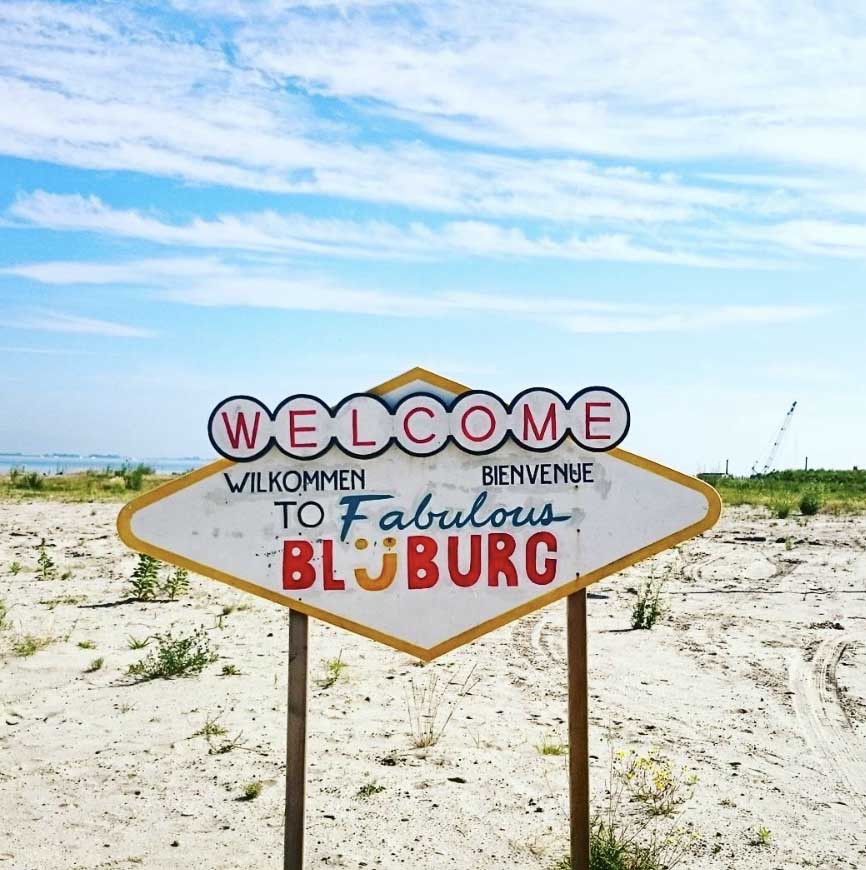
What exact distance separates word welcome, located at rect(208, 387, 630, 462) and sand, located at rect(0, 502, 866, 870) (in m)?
2.16

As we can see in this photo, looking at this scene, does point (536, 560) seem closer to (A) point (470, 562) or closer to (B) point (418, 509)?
(A) point (470, 562)

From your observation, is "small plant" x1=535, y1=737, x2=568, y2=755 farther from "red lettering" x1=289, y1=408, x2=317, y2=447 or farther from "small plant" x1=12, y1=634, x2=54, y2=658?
"small plant" x1=12, y1=634, x2=54, y2=658

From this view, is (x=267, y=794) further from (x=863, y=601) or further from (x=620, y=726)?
(x=863, y=601)

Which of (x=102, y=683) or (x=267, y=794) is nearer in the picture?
(x=267, y=794)

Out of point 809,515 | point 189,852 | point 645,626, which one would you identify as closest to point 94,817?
point 189,852

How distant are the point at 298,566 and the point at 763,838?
2.81 metres

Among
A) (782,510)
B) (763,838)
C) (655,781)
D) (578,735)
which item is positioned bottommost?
(763,838)

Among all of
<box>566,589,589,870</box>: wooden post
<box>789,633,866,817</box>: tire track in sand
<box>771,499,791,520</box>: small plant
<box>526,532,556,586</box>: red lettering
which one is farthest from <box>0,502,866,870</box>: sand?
<box>771,499,791,520</box>: small plant

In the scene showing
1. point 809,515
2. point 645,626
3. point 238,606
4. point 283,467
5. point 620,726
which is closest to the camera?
point 283,467

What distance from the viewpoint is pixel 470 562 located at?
4.25 m

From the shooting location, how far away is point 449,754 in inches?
247

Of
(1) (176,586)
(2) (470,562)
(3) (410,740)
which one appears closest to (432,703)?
(3) (410,740)

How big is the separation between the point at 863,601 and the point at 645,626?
334 centimetres

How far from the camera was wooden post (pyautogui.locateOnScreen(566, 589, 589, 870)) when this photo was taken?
4.32 meters
